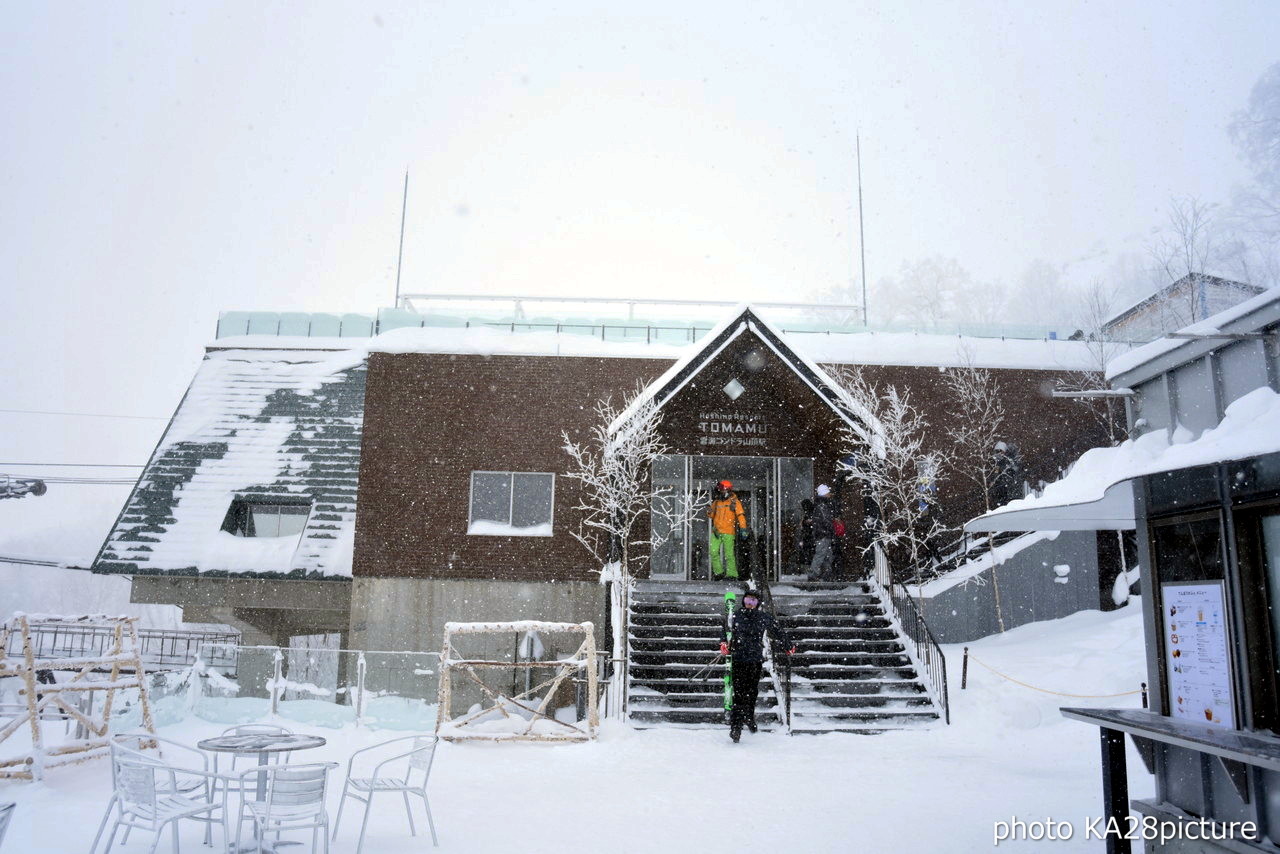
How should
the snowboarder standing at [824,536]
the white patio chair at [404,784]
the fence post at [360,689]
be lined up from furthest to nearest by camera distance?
the snowboarder standing at [824,536] → the fence post at [360,689] → the white patio chair at [404,784]

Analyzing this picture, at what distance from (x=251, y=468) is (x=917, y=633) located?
14279 mm

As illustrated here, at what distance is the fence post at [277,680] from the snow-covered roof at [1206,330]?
33.8 ft

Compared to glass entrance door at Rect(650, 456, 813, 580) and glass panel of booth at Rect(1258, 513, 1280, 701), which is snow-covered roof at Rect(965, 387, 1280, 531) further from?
glass entrance door at Rect(650, 456, 813, 580)

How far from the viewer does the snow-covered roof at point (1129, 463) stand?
194 inches

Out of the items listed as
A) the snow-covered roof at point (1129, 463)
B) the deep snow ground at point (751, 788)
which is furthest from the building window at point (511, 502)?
the snow-covered roof at point (1129, 463)

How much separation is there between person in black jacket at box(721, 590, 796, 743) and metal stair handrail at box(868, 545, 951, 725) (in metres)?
2.56

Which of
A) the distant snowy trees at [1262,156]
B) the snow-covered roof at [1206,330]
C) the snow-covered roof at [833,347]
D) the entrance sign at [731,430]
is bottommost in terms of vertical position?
the snow-covered roof at [1206,330]

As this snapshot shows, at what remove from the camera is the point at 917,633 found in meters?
13.2

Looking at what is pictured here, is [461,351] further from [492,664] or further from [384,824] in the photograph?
[384,824]

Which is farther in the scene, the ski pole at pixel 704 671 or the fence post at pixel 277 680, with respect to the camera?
the ski pole at pixel 704 671

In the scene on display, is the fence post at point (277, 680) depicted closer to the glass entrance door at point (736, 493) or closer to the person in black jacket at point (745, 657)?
the person in black jacket at point (745, 657)

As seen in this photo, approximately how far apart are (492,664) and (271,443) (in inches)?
442

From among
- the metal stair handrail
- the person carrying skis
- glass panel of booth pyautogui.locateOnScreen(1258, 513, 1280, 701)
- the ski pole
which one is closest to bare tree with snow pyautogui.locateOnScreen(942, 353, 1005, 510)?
the metal stair handrail

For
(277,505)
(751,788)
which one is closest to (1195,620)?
(751,788)
